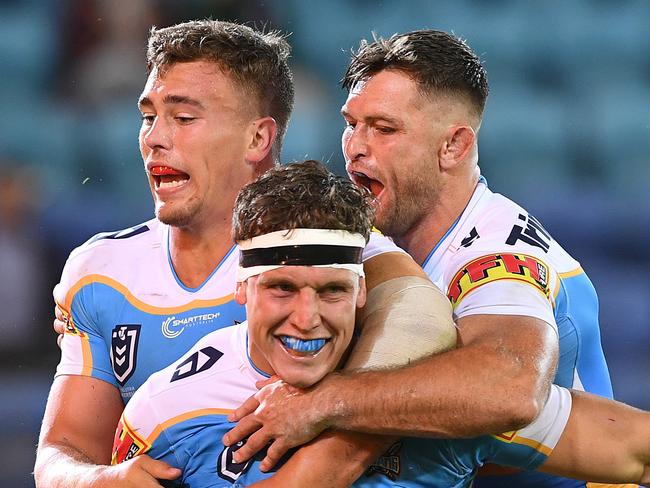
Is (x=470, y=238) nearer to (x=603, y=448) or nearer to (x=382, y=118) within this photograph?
(x=382, y=118)

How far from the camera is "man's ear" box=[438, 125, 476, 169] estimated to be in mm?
3727

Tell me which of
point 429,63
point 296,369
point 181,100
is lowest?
point 296,369

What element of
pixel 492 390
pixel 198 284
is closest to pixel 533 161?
pixel 198 284

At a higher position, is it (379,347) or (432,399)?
(379,347)

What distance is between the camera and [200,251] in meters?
3.54

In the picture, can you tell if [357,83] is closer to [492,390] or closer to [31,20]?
[492,390]

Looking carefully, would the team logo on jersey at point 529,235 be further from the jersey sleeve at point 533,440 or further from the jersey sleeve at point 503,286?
the jersey sleeve at point 533,440

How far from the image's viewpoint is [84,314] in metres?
3.54

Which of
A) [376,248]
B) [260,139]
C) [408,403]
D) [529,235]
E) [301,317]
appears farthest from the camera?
[260,139]

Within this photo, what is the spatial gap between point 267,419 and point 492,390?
0.54 metres

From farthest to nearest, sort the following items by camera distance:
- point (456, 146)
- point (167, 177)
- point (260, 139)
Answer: point (456, 146)
point (260, 139)
point (167, 177)

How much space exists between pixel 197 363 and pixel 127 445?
0.88 ft

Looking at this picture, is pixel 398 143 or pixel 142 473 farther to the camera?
pixel 398 143

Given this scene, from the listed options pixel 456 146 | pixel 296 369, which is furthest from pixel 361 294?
pixel 456 146
